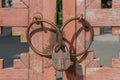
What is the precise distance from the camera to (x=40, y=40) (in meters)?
1.55

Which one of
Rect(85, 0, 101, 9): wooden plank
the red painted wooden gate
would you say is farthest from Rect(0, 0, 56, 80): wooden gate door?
Rect(85, 0, 101, 9): wooden plank

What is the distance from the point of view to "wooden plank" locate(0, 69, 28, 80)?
1570mm

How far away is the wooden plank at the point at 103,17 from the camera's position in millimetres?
1532

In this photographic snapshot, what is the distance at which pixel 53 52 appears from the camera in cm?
148

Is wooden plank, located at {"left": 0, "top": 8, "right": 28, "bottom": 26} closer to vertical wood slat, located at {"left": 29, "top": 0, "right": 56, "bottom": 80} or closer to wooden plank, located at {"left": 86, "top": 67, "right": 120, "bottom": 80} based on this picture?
vertical wood slat, located at {"left": 29, "top": 0, "right": 56, "bottom": 80}

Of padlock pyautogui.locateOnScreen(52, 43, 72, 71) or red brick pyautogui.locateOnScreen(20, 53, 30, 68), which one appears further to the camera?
red brick pyautogui.locateOnScreen(20, 53, 30, 68)

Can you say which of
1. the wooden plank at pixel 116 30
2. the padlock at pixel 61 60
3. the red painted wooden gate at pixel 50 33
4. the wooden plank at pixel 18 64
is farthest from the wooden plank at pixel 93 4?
the wooden plank at pixel 18 64

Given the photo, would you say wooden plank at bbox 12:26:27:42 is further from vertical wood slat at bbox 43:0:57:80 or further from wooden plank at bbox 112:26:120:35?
wooden plank at bbox 112:26:120:35

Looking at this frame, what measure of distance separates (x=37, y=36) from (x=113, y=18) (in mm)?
307

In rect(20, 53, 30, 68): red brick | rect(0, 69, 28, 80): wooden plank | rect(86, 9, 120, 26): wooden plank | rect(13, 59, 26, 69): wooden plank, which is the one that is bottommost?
rect(0, 69, 28, 80): wooden plank

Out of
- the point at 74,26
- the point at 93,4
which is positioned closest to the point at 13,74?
the point at 74,26

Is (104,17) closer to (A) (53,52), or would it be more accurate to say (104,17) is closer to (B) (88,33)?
(B) (88,33)

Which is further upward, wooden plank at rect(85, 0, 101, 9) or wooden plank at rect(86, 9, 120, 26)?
wooden plank at rect(85, 0, 101, 9)

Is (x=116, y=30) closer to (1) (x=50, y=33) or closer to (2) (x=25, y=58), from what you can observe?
(1) (x=50, y=33)
